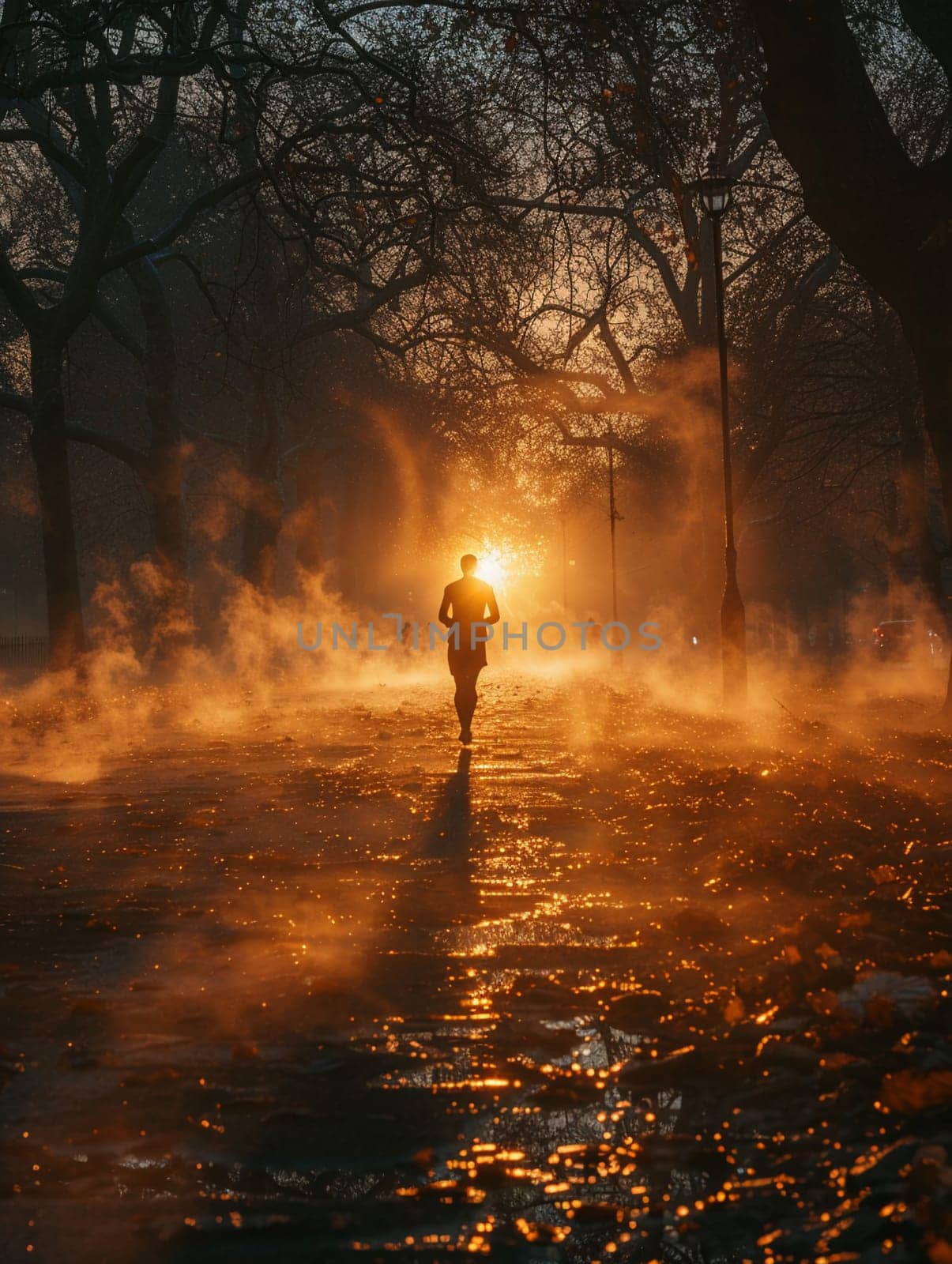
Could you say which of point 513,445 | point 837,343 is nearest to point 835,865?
point 837,343

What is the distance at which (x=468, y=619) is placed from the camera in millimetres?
15039

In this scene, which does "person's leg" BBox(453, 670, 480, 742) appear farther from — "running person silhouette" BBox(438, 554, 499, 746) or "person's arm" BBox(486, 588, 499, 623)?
"person's arm" BBox(486, 588, 499, 623)

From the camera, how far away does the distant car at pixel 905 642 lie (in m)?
45.5

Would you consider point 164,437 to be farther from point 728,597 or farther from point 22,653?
point 22,653

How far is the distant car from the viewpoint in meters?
45.5

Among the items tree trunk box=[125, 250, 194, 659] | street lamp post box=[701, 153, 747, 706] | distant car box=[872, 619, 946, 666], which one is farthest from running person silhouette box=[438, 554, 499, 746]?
distant car box=[872, 619, 946, 666]

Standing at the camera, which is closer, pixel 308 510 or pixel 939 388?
pixel 939 388

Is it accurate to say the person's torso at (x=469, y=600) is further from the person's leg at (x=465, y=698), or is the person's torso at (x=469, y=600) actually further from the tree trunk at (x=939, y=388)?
the tree trunk at (x=939, y=388)

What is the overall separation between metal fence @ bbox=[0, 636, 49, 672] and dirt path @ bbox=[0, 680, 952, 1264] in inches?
1517

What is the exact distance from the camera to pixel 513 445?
123 feet

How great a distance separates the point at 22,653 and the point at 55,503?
2628 centimetres

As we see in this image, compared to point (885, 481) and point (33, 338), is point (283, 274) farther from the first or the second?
point (885, 481)

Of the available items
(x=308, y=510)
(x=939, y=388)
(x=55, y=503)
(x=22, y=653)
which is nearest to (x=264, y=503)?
(x=308, y=510)

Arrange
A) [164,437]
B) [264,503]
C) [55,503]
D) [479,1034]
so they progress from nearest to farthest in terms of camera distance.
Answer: [479,1034] < [55,503] < [164,437] < [264,503]
